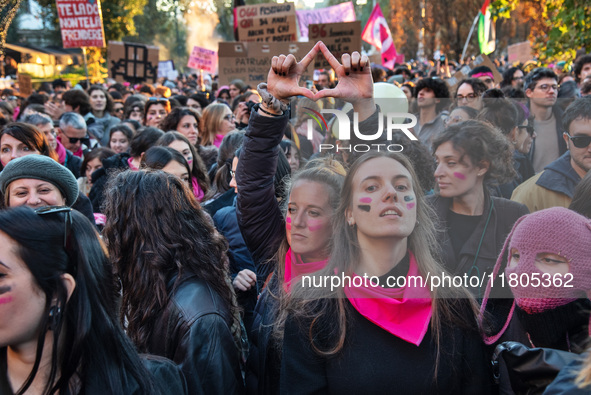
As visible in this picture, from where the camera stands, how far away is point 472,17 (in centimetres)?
3081

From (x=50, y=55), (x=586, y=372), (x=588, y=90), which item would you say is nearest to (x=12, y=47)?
(x=50, y=55)

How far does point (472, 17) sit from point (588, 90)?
91.1 ft

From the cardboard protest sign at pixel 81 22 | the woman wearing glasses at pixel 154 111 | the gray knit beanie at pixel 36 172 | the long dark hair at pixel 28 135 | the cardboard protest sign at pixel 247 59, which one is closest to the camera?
the gray knit beanie at pixel 36 172

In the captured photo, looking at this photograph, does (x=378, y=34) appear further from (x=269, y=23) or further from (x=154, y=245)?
(x=154, y=245)

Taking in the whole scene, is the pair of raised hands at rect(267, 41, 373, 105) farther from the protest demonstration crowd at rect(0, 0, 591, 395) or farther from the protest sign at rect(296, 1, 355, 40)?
the protest sign at rect(296, 1, 355, 40)

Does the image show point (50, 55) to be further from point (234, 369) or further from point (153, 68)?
point (234, 369)

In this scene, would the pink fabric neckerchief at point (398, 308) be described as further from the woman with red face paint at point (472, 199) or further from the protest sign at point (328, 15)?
the protest sign at point (328, 15)

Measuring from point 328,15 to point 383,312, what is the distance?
14.2 m

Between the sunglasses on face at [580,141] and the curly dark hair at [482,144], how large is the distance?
375mm

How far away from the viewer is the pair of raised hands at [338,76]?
7.10ft

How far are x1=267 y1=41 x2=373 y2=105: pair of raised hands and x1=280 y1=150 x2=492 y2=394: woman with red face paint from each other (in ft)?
0.92

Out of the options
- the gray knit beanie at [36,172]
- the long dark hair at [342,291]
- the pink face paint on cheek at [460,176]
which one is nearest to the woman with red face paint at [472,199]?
the pink face paint on cheek at [460,176]

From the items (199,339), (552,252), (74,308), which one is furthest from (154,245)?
(552,252)

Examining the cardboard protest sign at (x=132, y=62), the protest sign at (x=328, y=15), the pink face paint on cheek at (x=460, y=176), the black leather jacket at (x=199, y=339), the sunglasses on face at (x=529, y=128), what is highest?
the protest sign at (x=328, y=15)
